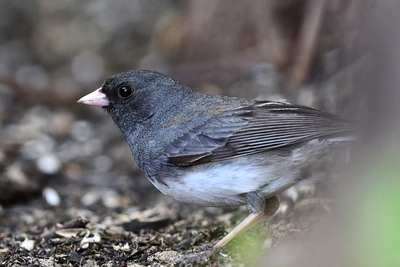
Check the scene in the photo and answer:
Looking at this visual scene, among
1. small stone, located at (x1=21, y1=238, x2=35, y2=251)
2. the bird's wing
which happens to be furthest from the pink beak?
small stone, located at (x1=21, y1=238, x2=35, y2=251)

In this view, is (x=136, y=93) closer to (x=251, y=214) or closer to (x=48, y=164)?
(x=251, y=214)

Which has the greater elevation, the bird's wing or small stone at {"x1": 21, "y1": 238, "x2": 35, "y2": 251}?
the bird's wing

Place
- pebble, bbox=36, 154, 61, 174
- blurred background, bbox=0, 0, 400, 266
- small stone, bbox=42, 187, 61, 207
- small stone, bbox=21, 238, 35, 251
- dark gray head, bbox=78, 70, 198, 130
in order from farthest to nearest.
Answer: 1. pebble, bbox=36, 154, 61, 174
2. blurred background, bbox=0, 0, 400, 266
3. small stone, bbox=42, 187, 61, 207
4. dark gray head, bbox=78, 70, 198, 130
5. small stone, bbox=21, 238, 35, 251

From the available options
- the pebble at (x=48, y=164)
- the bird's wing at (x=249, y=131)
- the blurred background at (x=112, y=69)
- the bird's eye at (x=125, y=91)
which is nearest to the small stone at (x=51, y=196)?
the blurred background at (x=112, y=69)

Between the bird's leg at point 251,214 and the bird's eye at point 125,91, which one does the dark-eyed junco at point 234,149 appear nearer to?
the bird's leg at point 251,214

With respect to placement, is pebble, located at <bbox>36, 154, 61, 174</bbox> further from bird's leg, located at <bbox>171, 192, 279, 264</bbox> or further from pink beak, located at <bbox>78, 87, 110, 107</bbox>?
bird's leg, located at <bbox>171, 192, 279, 264</bbox>

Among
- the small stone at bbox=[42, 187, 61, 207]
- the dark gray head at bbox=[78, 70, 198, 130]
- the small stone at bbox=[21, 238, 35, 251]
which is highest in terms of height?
the dark gray head at bbox=[78, 70, 198, 130]

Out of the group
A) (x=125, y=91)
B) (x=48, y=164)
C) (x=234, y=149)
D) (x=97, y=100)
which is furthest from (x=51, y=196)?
(x=234, y=149)

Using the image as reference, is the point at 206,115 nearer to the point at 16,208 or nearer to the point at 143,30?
the point at 16,208

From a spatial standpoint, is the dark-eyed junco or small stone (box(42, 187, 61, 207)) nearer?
the dark-eyed junco

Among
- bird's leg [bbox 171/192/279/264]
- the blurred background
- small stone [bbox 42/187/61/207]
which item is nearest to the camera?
bird's leg [bbox 171/192/279/264]
